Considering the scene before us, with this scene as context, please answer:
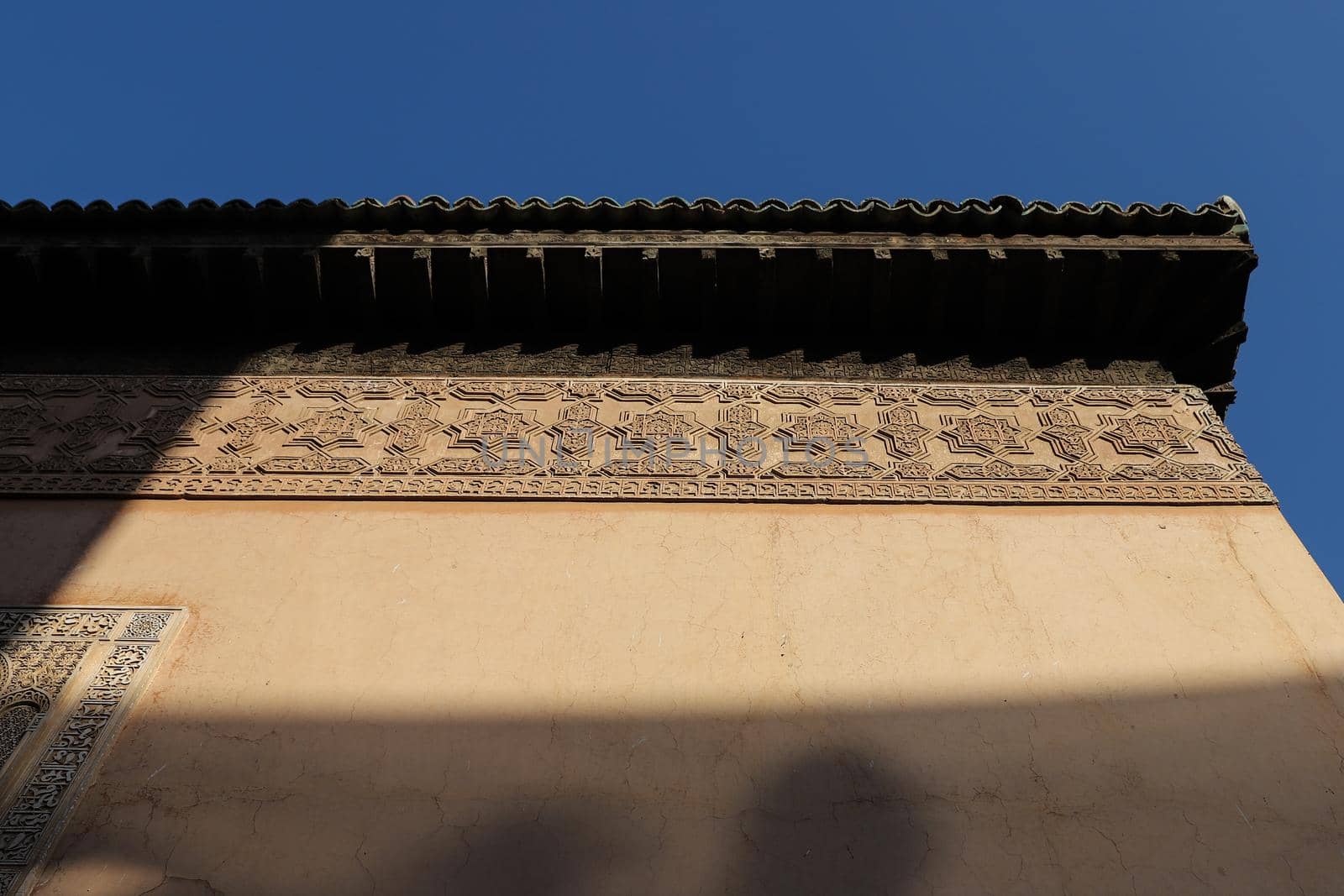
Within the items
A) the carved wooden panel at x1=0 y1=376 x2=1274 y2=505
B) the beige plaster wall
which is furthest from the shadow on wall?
the carved wooden panel at x1=0 y1=376 x2=1274 y2=505

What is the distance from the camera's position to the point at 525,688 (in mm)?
2684

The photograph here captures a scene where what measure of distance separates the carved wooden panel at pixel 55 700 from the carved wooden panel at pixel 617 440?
0.55m

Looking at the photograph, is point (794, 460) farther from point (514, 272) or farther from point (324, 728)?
point (324, 728)

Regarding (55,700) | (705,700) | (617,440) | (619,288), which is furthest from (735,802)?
(619,288)

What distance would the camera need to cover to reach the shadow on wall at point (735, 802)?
2281 mm

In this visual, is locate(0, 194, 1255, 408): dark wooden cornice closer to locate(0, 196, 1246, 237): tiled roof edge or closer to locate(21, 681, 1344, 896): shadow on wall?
locate(0, 196, 1246, 237): tiled roof edge

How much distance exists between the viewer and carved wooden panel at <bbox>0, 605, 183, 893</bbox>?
2.41 meters

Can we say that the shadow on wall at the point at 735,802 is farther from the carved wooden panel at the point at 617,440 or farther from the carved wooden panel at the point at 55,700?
the carved wooden panel at the point at 617,440

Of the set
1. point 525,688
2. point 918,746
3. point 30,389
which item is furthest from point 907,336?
point 30,389

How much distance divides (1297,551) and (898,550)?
3.91 ft

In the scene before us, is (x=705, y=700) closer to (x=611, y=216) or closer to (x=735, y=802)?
(x=735, y=802)

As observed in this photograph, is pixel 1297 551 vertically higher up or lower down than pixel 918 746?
higher up

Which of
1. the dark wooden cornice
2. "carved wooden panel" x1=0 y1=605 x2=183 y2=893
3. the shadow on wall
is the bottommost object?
the shadow on wall

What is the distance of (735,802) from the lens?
2420mm
